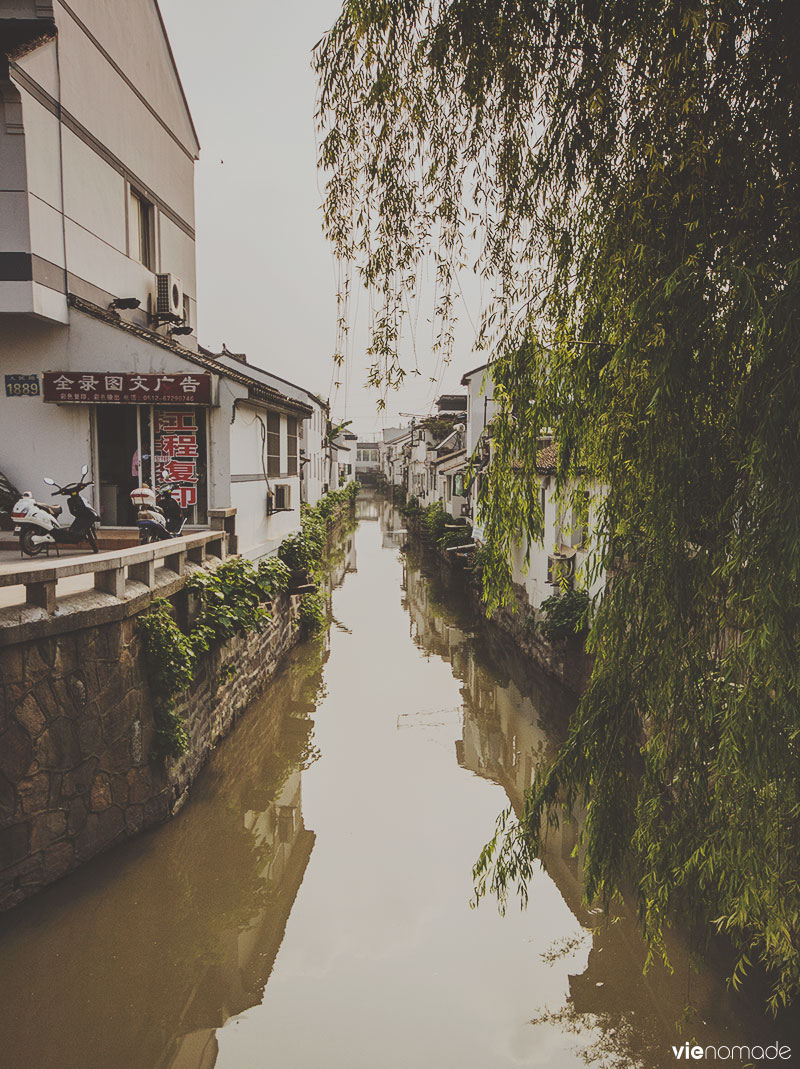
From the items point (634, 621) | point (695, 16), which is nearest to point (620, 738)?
point (634, 621)

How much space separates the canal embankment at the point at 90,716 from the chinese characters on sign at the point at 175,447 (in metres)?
3.04

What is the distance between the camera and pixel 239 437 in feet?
36.5

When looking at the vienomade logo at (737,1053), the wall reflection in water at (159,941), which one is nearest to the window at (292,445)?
the wall reflection in water at (159,941)

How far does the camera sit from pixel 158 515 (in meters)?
9.33

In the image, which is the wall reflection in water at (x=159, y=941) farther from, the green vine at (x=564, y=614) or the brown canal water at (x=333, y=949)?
the green vine at (x=564, y=614)

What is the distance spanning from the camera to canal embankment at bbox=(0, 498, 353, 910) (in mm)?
5523

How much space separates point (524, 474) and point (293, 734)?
752cm

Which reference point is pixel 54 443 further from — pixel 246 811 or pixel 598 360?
pixel 598 360

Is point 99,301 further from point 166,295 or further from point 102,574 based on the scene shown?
point 102,574

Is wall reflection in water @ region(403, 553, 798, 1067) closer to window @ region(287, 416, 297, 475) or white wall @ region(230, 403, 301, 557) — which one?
white wall @ region(230, 403, 301, 557)

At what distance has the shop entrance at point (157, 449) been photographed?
10719 mm

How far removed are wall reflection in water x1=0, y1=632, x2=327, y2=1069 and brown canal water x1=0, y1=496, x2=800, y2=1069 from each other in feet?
0.05

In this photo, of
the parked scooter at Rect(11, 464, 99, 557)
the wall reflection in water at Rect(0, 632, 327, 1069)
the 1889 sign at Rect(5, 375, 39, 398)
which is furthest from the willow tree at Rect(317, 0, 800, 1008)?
the 1889 sign at Rect(5, 375, 39, 398)

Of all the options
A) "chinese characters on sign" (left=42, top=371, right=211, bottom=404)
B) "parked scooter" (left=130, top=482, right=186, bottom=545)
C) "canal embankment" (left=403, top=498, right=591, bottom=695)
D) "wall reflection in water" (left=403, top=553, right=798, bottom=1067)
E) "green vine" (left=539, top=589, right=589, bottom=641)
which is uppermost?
"chinese characters on sign" (left=42, top=371, right=211, bottom=404)
